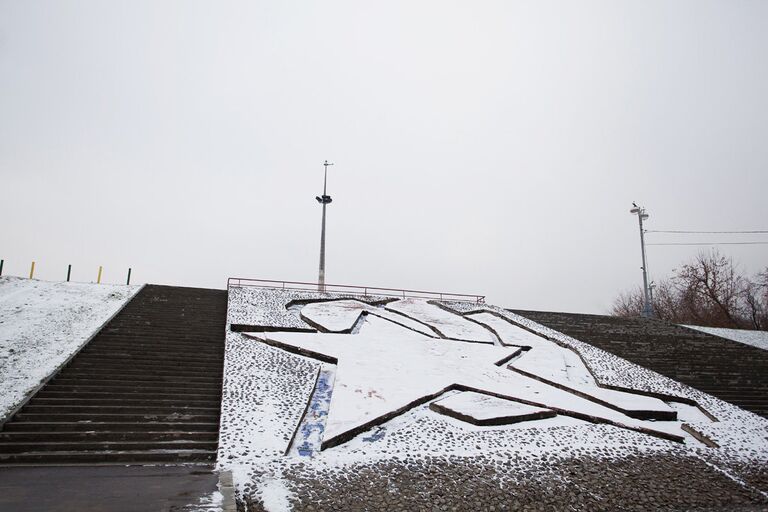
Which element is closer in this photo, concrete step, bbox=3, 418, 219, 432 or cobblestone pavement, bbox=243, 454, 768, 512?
cobblestone pavement, bbox=243, 454, 768, 512

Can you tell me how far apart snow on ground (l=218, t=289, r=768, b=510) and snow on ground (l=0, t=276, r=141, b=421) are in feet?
12.8

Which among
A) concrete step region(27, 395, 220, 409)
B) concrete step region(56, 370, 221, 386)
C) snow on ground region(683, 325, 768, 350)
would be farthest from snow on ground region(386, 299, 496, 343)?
snow on ground region(683, 325, 768, 350)

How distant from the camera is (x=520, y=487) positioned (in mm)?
7090

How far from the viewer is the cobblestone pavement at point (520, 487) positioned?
633 cm

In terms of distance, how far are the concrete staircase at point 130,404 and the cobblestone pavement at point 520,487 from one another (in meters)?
2.46

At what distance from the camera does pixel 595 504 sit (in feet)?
→ 22.2

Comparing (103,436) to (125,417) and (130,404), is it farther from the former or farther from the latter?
(130,404)

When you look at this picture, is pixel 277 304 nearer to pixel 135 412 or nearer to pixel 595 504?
pixel 135 412

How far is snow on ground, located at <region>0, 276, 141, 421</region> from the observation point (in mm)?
9062

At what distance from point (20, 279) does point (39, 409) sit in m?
12.2

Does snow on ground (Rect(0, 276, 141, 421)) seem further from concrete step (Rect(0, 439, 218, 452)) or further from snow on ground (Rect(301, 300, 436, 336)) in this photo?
snow on ground (Rect(301, 300, 436, 336))

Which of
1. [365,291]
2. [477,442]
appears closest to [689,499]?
[477,442]

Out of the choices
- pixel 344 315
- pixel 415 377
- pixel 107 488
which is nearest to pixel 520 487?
pixel 415 377

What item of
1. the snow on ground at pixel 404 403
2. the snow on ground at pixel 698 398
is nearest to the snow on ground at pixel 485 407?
the snow on ground at pixel 404 403
